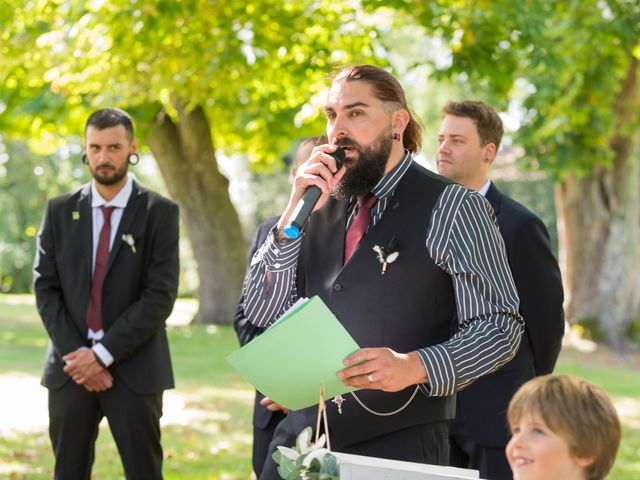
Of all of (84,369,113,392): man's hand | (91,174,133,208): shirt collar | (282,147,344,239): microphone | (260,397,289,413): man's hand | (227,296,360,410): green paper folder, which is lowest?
(260,397,289,413): man's hand

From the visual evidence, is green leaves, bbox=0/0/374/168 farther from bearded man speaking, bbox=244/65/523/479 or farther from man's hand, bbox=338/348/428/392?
man's hand, bbox=338/348/428/392

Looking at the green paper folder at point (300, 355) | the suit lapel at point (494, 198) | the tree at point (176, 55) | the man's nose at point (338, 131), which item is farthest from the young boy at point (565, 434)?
the tree at point (176, 55)

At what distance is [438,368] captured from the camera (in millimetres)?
3072

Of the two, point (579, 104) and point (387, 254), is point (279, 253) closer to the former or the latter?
point (387, 254)

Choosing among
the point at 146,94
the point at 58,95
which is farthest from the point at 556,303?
the point at 58,95

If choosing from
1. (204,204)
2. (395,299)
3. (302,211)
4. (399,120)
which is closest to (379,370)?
(395,299)

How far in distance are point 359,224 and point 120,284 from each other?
2.29 metres

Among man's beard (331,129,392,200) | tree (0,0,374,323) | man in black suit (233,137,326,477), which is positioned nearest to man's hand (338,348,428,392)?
man's beard (331,129,392,200)

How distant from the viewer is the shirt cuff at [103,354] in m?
5.27

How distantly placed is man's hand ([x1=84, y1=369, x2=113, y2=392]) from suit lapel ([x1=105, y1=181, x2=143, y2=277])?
52cm

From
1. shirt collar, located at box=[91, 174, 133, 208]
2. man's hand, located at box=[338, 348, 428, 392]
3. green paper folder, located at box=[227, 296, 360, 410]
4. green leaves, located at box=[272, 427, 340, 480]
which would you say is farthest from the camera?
shirt collar, located at box=[91, 174, 133, 208]

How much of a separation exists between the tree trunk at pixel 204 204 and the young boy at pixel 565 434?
1499 centimetres

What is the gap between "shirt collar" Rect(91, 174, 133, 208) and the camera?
553 centimetres

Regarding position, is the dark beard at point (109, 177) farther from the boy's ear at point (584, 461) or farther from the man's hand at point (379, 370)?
the boy's ear at point (584, 461)
